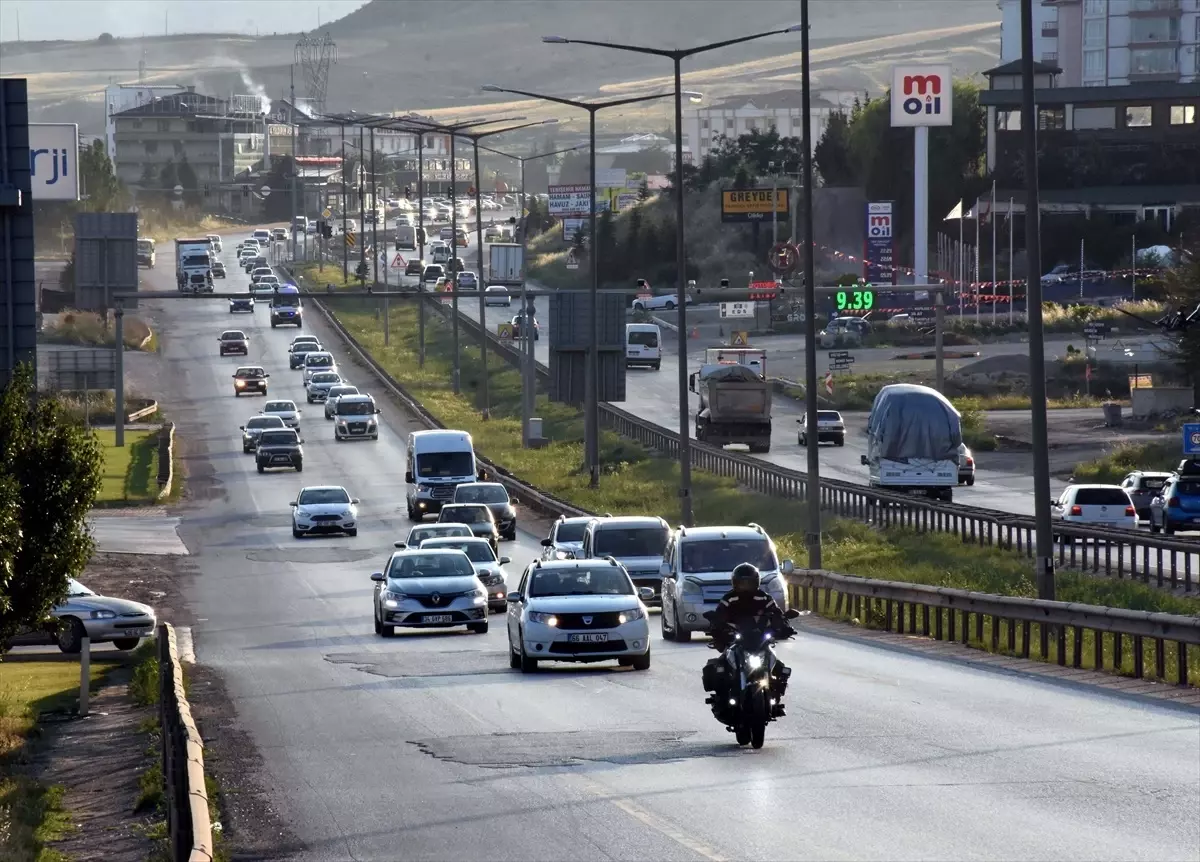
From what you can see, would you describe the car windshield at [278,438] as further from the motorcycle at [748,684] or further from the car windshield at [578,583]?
the motorcycle at [748,684]

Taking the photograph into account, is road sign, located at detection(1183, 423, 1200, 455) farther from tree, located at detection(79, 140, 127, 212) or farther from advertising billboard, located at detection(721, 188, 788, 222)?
tree, located at detection(79, 140, 127, 212)

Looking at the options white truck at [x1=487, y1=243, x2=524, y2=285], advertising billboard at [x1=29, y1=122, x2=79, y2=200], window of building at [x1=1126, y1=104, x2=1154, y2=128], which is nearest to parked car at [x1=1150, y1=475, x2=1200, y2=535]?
white truck at [x1=487, y1=243, x2=524, y2=285]

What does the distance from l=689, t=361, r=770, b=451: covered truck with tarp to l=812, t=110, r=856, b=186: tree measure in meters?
84.4

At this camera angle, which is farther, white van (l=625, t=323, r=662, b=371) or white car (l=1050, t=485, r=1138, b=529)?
white van (l=625, t=323, r=662, b=371)

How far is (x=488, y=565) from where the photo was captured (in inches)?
1468

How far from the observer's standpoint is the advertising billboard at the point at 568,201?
17162 centimetres

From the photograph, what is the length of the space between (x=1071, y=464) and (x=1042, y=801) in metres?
54.3

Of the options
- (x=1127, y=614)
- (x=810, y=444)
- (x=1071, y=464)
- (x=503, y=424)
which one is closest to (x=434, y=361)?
(x=503, y=424)

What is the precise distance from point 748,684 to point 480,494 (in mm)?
38459

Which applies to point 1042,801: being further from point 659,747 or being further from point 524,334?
point 524,334

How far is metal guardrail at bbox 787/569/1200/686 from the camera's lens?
2211 cm

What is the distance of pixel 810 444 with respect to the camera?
36.7m

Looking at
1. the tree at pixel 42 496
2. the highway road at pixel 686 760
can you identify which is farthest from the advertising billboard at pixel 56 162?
the tree at pixel 42 496

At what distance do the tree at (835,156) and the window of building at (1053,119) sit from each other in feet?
92.6
